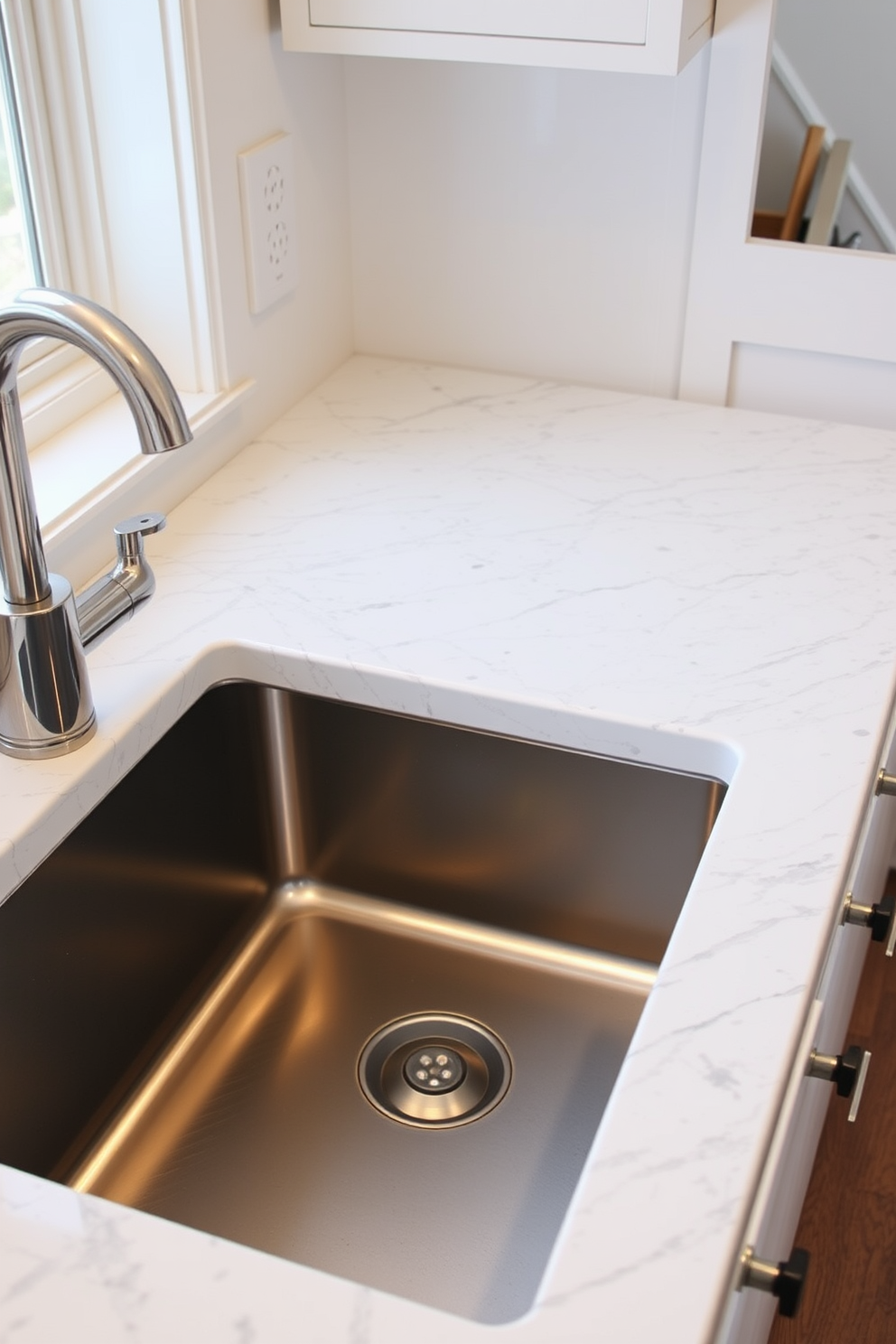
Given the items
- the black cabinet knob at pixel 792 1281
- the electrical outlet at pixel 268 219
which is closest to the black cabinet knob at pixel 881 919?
the black cabinet knob at pixel 792 1281

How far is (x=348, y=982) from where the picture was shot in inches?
44.6

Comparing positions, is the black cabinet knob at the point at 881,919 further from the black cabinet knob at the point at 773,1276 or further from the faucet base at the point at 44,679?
the faucet base at the point at 44,679

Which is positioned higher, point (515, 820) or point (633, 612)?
point (633, 612)

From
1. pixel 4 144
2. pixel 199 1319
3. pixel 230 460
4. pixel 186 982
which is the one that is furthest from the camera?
pixel 230 460

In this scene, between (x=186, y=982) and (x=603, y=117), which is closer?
(x=186, y=982)

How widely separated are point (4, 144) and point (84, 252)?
0.37ft

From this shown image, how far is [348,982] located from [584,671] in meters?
0.32

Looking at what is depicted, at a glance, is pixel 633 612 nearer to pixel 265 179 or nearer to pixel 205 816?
pixel 205 816

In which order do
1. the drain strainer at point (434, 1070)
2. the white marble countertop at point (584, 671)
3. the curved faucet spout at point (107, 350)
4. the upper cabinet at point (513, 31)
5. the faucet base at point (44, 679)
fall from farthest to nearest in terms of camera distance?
the upper cabinet at point (513, 31) → the drain strainer at point (434, 1070) → the faucet base at point (44, 679) → the curved faucet spout at point (107, 350) → the white marble countertop at point (584, 671)

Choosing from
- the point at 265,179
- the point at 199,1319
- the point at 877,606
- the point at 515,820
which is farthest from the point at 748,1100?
the point at 265,179

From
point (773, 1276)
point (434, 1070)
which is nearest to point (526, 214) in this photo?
point (434, 1070)

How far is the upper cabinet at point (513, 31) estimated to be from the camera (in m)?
1.15

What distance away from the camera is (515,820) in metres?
1.12

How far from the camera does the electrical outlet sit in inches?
50.9
